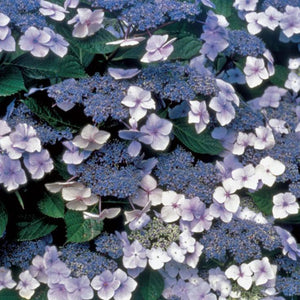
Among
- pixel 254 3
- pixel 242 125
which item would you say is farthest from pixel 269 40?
pixel 242 125

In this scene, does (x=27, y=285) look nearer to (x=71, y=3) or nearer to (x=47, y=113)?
(x=47, y=113)

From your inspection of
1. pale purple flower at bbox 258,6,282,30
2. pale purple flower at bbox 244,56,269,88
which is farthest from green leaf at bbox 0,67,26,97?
pale purple flower at bbox 258,6,282,30

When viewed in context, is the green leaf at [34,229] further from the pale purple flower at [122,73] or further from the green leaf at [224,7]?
the green leaf at [224,7]

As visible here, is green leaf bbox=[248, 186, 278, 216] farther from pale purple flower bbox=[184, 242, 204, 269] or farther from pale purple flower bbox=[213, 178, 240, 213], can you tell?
pale purple flower bbox=[184, 242, 204, 269]

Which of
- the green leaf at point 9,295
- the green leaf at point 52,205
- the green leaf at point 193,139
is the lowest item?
the green leaf at point 9,295

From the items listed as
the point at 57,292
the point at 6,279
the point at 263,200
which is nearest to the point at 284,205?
the point at 263,200

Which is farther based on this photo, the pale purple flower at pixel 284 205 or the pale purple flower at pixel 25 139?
the pale purple flower at pixel 284 205

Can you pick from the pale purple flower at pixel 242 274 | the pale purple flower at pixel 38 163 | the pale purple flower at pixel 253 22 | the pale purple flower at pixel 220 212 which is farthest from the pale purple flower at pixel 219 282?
the pale purple flower at pixel 253 22

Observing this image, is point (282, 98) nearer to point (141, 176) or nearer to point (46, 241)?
point (141, 176)
